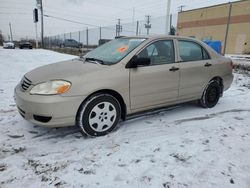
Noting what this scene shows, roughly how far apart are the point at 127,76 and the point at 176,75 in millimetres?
1058

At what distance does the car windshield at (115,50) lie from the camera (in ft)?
11.3

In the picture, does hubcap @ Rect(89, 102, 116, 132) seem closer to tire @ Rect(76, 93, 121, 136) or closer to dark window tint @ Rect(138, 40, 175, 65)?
tire @ Rect(76, 93, 121, 136)

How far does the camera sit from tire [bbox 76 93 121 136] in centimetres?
302

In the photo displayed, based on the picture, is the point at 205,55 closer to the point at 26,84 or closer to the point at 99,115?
the point at 99,115

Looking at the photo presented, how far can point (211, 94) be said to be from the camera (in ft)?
15.2

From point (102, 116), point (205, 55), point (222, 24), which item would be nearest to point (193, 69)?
point (205, 55)

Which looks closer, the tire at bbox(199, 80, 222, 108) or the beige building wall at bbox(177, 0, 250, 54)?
the tire at bbox(199, 80, 222, 108)

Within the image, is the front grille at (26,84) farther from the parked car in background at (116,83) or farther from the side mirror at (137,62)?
the side mirror at (137,62)

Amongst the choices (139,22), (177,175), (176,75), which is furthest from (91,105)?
(139,22)

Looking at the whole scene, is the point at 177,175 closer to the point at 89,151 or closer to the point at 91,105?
the point at 89,151

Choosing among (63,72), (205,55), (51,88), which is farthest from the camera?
(205,55)

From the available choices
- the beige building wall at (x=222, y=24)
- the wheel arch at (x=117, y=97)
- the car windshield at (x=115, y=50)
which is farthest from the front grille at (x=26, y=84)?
the beige building wall at (x=222, y=24)

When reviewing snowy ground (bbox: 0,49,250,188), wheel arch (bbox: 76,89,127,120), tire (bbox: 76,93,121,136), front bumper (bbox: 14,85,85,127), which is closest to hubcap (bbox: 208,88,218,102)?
snowy ground (bbox: 0,49,250,188)

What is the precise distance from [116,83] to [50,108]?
3.22 ft
